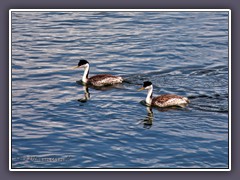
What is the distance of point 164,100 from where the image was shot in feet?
79.5

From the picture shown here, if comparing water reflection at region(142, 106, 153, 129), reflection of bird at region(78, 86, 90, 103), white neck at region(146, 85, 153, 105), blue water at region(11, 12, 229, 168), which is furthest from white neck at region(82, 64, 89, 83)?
water reflection at region(142, 106, 153, 129)

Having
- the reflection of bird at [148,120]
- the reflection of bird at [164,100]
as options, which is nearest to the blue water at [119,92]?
the reflection of bird at [148,120]

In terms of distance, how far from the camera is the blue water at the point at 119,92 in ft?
65.3

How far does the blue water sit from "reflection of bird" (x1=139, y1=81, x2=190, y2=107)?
210 millimetres

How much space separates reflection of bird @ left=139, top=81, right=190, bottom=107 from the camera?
78.5 ft

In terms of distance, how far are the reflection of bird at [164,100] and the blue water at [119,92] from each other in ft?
0.69

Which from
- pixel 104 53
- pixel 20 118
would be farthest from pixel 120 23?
pixel 20 118

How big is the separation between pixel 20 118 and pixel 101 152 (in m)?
3.25

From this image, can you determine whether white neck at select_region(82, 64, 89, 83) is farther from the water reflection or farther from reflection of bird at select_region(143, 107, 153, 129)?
reflection of bird at select_region(143, 107, 153, 129)

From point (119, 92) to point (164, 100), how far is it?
1948mm

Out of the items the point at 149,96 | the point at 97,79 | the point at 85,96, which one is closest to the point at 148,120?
the point at 149,96
